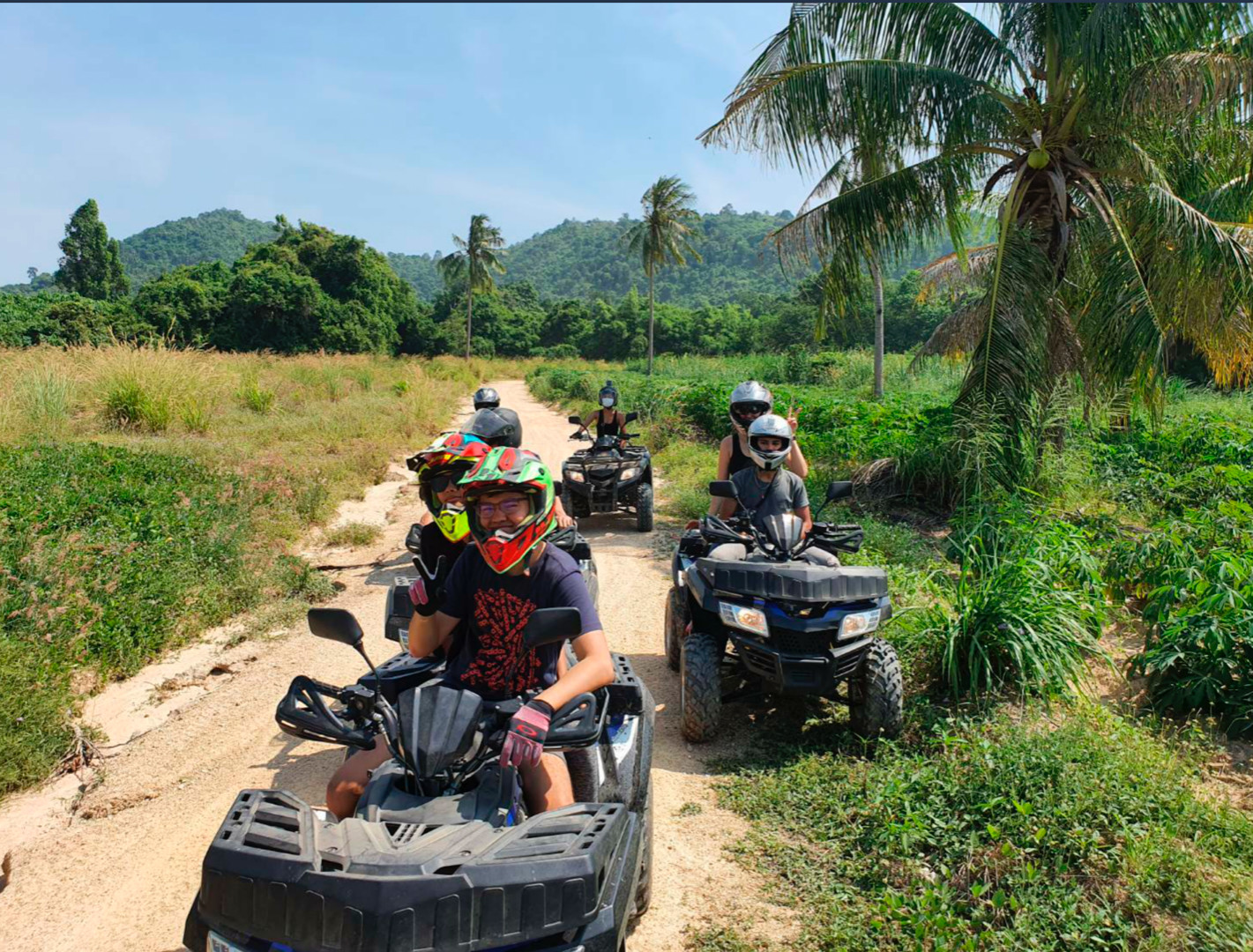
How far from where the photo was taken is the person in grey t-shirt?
5.13 meters

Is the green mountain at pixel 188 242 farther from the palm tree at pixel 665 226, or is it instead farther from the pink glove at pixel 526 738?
the pink glove at pixel 526 738

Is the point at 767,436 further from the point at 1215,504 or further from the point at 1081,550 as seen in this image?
the point at 1215,504

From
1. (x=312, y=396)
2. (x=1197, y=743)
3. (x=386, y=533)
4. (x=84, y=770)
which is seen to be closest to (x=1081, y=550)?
(x=1197, y=743)

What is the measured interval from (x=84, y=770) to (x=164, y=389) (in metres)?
10.4

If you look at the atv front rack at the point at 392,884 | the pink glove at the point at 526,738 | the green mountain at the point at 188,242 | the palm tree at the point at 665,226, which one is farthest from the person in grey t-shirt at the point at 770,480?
the green mountain at the point at 188,242

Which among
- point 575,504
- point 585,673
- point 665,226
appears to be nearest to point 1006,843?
point 585,673

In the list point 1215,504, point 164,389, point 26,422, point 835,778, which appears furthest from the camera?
point 164,389

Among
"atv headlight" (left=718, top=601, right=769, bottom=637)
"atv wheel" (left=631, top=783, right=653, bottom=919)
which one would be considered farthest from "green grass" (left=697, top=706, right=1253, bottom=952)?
"atv headlight" (left=718, top=601, right=769, bottom=637)

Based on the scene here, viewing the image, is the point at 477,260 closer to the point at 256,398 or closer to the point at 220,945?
the point at 256,398

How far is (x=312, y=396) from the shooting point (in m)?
20.6

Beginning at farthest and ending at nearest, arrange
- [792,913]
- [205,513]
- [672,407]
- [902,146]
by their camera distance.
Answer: [672,407] → [902,146] → [205,513] → [792,913]

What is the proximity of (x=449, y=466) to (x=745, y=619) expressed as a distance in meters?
1.76

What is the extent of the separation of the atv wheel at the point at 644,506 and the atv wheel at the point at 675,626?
165 inches

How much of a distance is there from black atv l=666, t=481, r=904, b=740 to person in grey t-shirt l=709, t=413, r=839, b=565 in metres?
0.39
